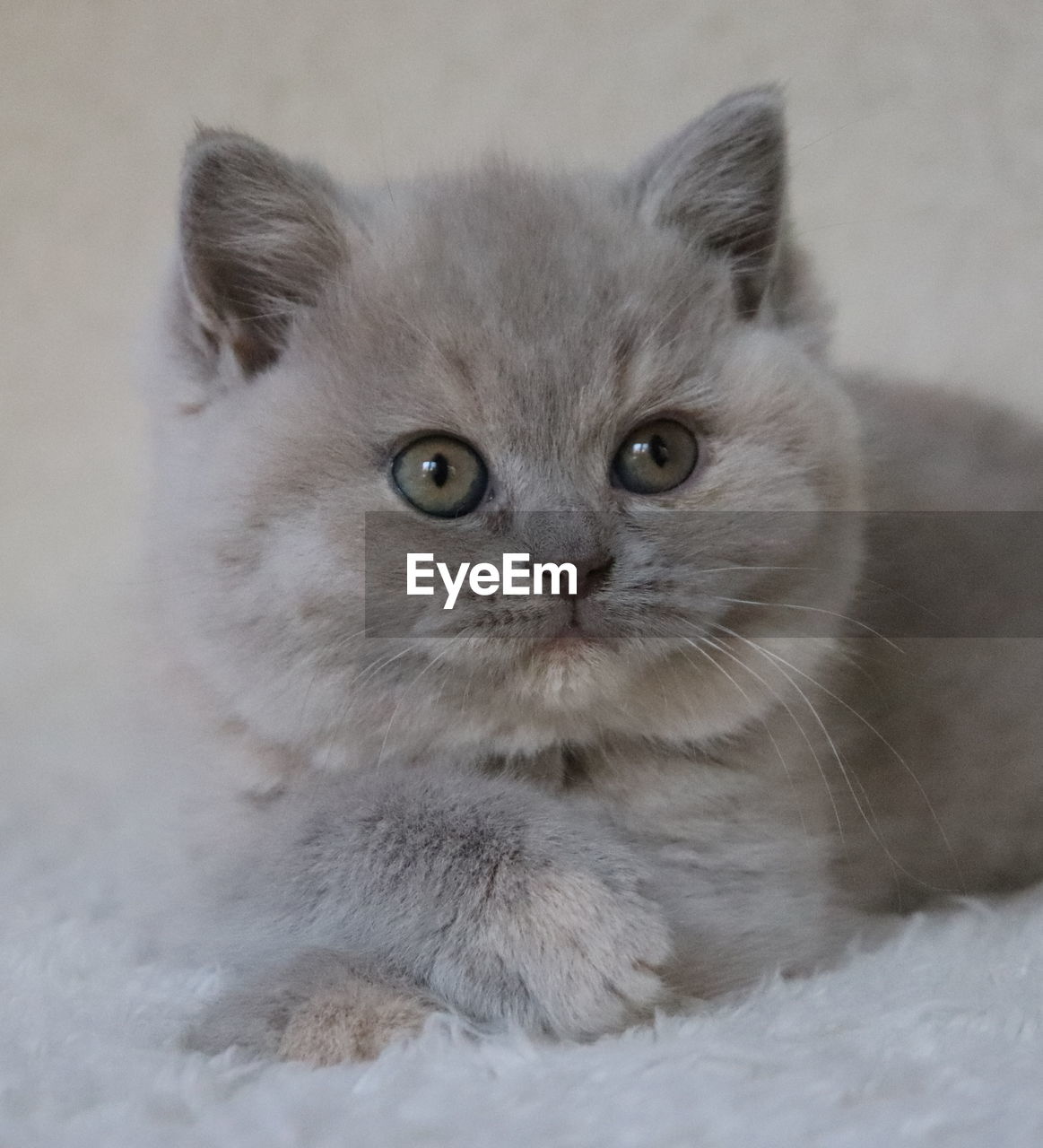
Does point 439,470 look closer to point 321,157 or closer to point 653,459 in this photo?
point 653,459

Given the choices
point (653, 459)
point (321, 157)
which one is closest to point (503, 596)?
point (653, 459)

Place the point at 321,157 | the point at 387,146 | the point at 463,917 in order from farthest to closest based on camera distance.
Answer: the point at 387,146 < the point at 321,157 < the point at 463,917

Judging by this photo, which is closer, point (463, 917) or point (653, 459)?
point (463, 917)

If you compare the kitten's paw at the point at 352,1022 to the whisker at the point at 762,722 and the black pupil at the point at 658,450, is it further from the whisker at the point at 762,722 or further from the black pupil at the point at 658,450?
the black pupil at the point at 658,450

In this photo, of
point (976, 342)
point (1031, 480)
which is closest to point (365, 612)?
point (1031, 480)

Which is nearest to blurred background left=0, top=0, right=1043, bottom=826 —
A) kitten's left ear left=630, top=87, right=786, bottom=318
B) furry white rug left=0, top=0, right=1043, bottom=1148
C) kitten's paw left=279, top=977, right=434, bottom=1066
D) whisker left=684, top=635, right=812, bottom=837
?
furry white rug left=0, top=0, right=1043, bottom=1148

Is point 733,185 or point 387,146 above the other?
point 387,146

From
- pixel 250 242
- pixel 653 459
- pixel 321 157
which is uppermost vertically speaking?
pixel 321 157
